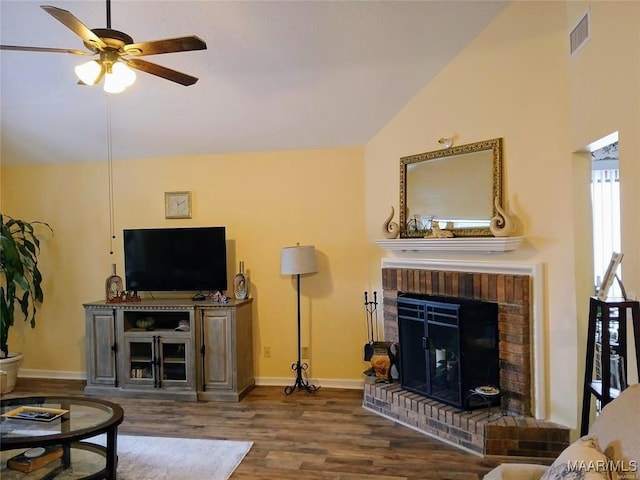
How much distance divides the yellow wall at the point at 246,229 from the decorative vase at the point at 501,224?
156 cm

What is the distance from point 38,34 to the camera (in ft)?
10.8

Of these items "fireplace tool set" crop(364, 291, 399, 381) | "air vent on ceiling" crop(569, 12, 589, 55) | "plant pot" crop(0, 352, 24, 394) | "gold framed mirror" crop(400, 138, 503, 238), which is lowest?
"plant pot" crop(0, 352, 24, 394)

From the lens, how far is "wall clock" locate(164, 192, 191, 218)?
4863 millimetres

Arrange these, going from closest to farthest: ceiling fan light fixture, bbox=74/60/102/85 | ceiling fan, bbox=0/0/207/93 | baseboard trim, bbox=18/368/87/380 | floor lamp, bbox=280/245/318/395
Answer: ceiling fan, bbox=0/0/207/93 < ceiling fan light fixture, bbox=74/60/102/85 < floor lamp, bbox=280/245/318/395 < baseboard trim, bbox=18/368/87/380

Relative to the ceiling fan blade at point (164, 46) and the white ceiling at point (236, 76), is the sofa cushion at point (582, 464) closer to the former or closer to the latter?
the ceiling fan blade at point (164, 46)

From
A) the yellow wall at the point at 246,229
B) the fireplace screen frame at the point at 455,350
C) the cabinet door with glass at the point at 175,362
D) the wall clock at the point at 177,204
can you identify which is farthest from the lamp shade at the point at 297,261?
the wall clock at the point at 177,204

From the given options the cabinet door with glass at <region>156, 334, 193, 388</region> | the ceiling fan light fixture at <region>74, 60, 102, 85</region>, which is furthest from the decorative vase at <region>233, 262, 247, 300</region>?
the ceiling fan light fixture at <region>74, 60, 102, 85</region>

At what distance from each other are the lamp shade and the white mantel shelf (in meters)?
0.69

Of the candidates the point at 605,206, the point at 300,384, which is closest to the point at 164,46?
the point at 300,384

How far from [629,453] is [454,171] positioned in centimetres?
256

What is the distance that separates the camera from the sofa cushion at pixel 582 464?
4.46 ft

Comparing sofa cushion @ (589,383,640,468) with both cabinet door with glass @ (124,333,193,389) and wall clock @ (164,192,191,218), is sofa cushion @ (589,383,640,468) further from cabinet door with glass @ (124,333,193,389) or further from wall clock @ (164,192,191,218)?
wall clock @ (164,192,191,218)

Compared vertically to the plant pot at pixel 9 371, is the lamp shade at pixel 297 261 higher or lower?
higher

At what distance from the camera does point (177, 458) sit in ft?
10.1
